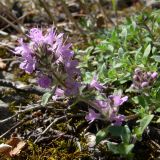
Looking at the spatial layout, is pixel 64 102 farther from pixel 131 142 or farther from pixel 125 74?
pixel 131 142

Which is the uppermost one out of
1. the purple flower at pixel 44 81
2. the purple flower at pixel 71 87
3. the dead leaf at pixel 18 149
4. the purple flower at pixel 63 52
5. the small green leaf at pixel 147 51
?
the purple flower at pixel 63 52

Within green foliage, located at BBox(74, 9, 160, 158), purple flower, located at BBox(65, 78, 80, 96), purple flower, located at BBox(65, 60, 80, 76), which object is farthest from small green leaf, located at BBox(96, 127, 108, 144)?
purple flower, located at BBox(65, 60, 80, 76)

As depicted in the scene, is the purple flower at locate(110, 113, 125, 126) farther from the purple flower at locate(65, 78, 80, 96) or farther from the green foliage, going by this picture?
the purple flower at locate(65, 78, 80, 96)

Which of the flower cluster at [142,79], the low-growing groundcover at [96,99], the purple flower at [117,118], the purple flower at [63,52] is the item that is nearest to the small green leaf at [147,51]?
the low-growing groundcover at [96,99]

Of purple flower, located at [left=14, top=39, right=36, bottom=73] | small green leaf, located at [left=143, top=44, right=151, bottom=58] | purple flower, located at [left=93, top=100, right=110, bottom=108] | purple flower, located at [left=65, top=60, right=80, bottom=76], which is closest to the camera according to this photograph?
purple flower, located at [left=14, top=39, right=36, bottom=73]

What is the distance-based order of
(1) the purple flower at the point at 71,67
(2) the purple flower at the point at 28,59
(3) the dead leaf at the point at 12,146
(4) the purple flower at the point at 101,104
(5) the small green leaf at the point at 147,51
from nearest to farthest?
(2) the purple flower at the point at 28,59, (1) the purple flower at the point at 71,67, (4) the purple flower at the point at 101,104, (3) the dead leaf at the point at 12,146, (5) the small green leaf at the point at 147,51

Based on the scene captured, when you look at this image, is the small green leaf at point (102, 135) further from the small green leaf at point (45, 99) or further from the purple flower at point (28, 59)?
the purple flower at point (28, 59)

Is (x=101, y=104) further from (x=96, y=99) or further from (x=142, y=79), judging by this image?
(x=142, y=79)

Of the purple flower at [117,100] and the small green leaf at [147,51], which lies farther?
the small green leaf at [147,51]
